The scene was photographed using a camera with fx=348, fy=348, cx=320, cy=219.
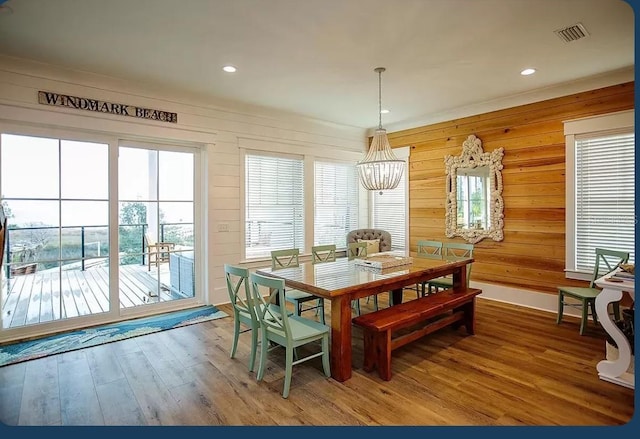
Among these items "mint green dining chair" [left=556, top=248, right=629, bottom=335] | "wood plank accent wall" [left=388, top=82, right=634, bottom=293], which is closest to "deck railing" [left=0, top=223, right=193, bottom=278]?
"wood plank accent wall" [left=388, top=82, right=634, bottom=293]

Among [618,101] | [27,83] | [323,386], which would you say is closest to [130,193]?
[27,83]

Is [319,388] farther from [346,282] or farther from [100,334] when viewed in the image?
[100,334]

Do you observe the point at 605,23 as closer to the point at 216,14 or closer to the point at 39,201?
the point at 216,14

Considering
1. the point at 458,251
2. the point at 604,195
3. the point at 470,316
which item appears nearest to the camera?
the point at 470,316

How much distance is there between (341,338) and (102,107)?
3573 mm

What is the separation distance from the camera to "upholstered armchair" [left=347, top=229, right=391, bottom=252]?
19.9ft

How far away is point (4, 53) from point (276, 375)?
3.86 metres

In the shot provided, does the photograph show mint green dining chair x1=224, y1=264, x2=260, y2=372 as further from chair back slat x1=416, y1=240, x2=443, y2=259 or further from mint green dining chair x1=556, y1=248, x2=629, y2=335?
mint green dining chair x1=556, y1=248, x2=629, y2=335

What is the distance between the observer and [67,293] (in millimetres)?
3852

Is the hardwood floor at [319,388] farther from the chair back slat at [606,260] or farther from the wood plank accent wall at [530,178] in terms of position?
the wood plank accent wall at [530,178]

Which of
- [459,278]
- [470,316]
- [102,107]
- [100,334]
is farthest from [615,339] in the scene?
[102,107]

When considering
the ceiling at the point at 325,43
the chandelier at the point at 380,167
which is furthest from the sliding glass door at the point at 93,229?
the chandelier at the point at 380,167

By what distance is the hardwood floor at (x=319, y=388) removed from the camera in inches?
88.0

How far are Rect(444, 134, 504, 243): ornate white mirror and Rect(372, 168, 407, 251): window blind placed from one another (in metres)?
0.87
